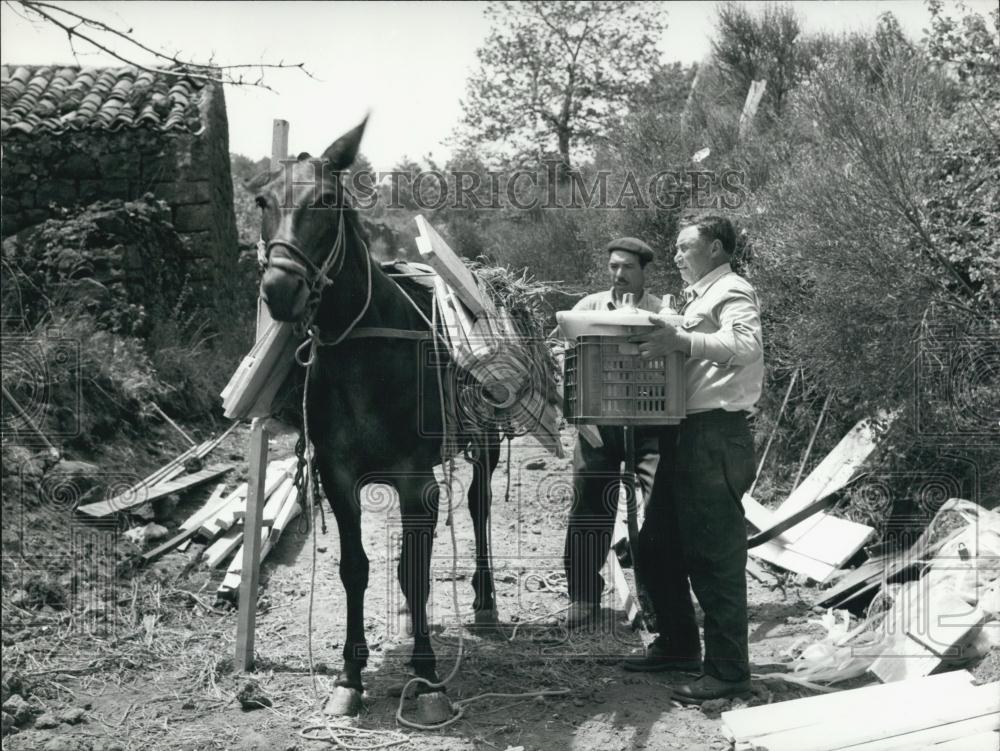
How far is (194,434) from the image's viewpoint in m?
8.41

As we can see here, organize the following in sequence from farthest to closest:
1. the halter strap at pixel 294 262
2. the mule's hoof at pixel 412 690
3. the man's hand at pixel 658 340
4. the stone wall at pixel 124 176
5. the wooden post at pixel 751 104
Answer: the wooden post at pixel 751 104 → the stone wall at pixel 124 176 → the mule's hoof at pixel 412 690 → the man's hand at pixel 658 340 → the halter strap at pixel 294 262

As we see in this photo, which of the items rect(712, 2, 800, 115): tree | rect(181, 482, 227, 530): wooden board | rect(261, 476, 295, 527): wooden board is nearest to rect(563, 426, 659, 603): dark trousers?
rect(261, 476, 295, 527): wooden board

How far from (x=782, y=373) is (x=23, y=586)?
5899mm

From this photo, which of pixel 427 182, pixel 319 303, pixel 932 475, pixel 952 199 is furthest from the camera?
pixel 427 182

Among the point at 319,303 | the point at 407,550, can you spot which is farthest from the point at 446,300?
the point at 407,550

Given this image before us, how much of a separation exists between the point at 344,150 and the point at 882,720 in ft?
11.0

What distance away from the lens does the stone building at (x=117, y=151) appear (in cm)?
950

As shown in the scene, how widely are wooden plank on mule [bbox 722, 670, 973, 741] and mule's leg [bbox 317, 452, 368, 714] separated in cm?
172

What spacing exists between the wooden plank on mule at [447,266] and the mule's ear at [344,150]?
41 centimetres

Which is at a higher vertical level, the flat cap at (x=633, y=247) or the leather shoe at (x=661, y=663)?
the flat cap at (x=633, y=247)

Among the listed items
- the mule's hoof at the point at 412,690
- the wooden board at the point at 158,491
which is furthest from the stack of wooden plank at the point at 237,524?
the mule's hoof at the point at 412,690

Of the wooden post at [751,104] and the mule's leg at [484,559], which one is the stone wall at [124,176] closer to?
the mule's leg at [484,559]

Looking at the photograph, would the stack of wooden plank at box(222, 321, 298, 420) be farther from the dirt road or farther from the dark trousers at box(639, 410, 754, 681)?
the dark trousers at box(639, 410, 754, 681)

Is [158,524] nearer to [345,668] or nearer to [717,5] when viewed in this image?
[345,668]
